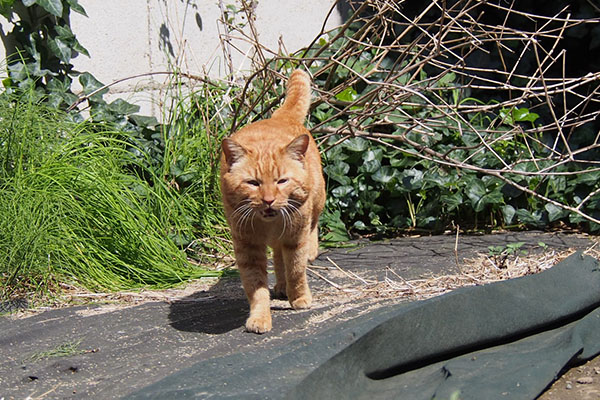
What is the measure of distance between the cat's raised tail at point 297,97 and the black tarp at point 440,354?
171 centimetres

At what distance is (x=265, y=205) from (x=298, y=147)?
33 centimetres

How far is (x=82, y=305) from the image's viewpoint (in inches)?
145

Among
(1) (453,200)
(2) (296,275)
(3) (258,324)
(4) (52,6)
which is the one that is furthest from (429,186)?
(4) (52,6)

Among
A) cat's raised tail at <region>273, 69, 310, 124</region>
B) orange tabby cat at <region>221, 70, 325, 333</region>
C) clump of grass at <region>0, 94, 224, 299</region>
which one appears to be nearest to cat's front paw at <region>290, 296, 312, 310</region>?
orange tabby cat at <region>221, 70, 325, 333</region>

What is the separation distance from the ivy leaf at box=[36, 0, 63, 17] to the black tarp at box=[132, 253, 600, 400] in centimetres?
337

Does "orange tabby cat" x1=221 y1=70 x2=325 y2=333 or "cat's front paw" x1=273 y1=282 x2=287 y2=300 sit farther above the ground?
"orange tabby cat" x1=221 y1=70 x2=325 y2=333

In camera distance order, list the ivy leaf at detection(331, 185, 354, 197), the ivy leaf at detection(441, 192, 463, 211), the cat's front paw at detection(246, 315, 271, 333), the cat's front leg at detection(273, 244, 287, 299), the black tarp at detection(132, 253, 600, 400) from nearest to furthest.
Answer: the black tarp at detection(132, 253, 600, 400) < the cat's front paw at detection(246, 315, 271, 333) < the cat's front leg at detection(273, 244, 287, 299) < the ivy leaf at detection(441, 192, 463, 211) < the ivy leaf at detection(331, 185, 354, 197)

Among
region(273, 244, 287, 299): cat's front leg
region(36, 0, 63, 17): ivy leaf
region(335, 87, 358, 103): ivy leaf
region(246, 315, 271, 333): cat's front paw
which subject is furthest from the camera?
region(335, 87, 358, 103): ivy leaf

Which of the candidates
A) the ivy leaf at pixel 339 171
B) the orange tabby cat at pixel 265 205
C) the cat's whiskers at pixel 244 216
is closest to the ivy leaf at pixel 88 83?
the ivy leaf at pixel 339 171

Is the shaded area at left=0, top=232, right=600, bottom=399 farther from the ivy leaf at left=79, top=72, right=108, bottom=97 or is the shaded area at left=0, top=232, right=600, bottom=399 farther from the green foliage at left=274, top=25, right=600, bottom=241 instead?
the ivy leaf at left=79, top=72, right=108, bottom=97

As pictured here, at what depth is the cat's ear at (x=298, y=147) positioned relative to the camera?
320 centimetres

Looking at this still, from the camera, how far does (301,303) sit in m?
3.40

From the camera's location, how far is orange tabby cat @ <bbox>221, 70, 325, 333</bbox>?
315 cm

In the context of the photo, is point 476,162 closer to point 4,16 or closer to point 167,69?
point 167,69
